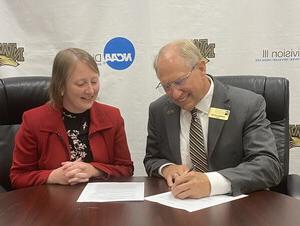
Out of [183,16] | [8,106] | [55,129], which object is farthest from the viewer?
[183,16]

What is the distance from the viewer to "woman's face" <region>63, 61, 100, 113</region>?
2.18m

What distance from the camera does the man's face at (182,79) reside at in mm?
2014

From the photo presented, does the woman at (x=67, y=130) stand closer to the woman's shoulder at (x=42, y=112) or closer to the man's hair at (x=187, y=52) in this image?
the woman's shoulder at (x=42, y=112)

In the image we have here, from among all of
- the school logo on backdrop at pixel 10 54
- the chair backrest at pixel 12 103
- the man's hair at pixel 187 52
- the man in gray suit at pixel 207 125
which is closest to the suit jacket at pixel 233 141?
the man in gray suit at pixel 207 125

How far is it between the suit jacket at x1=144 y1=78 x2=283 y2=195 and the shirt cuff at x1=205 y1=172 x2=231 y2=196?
A: 2 cm

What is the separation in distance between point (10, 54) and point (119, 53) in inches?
34.4

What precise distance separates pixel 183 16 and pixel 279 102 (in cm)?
114

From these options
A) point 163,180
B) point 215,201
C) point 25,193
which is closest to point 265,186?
point 215,201

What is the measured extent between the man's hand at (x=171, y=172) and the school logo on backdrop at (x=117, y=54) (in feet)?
4.55

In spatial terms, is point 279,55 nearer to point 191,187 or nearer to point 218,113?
point 218,113

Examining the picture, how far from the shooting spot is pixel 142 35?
319 cm

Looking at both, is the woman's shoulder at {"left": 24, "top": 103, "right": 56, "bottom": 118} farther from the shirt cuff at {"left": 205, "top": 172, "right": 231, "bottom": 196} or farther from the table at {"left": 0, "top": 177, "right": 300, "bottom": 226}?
the shirt cuff at {"left": 205, "top": 172, "right": 231, "bottom": 196}

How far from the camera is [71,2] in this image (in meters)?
3.21

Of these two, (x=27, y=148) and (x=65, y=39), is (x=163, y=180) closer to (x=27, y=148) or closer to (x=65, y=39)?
(x=27, y=148)
